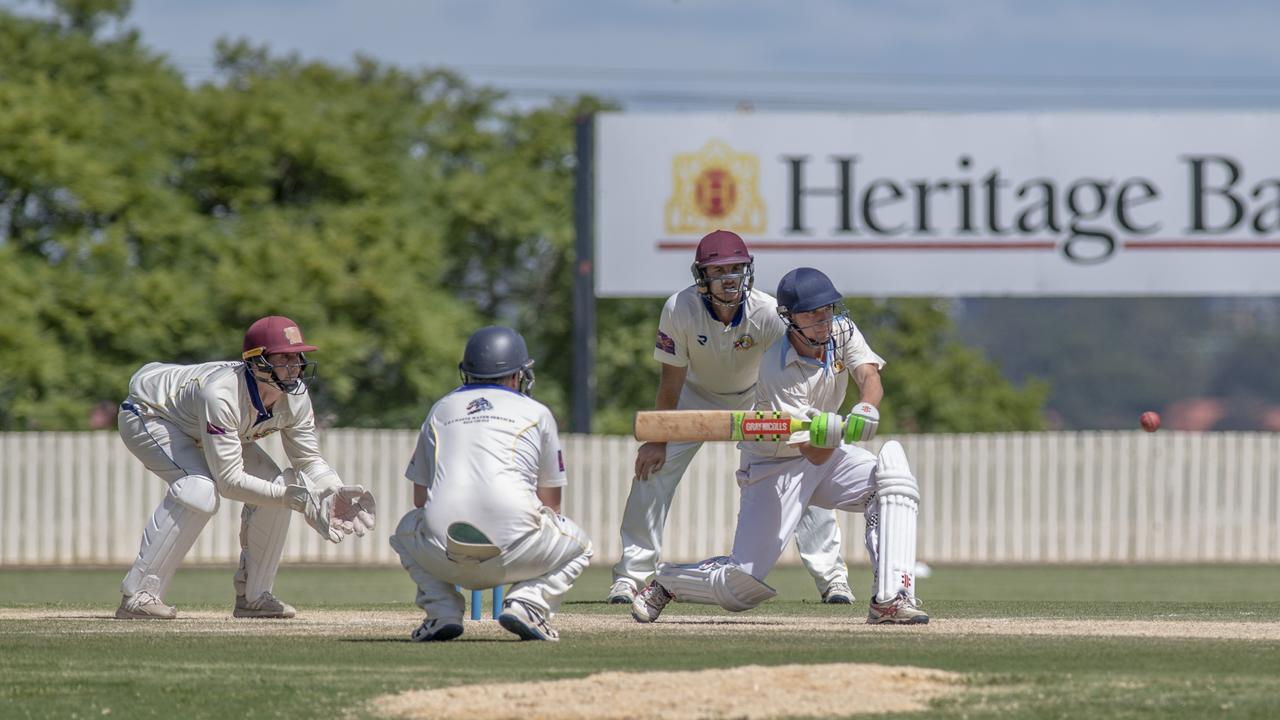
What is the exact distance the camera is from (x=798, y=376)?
9.88 meters

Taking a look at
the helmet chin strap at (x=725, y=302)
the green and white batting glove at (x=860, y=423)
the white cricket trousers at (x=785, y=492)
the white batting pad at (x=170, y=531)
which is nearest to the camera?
the green and white batting glove at (x=860, y=423)

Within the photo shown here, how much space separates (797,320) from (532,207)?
2027 cm

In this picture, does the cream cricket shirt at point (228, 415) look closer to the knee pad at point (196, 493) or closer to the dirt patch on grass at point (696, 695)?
the knee pad at point (196, 493)

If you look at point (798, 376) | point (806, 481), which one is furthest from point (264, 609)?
point (798, 376)

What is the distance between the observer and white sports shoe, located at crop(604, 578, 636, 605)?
12.1 m

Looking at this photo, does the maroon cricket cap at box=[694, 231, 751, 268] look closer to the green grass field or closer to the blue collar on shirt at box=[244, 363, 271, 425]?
the green grass field

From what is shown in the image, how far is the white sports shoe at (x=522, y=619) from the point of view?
8664 millimetres

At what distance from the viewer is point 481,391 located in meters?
8.73

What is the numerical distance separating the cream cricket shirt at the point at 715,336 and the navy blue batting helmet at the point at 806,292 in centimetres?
166

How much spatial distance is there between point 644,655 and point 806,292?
7.06 ft

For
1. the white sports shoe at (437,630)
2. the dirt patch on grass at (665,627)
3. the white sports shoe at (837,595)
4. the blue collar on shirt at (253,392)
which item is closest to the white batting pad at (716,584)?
the dirt patch on grass at (665,627)

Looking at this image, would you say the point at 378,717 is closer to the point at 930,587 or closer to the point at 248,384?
the point at 248,384

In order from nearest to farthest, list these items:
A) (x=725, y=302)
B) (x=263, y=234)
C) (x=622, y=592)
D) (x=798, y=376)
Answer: (x=798, y=376), (x=725, y=302), (x=622, y=592), (x=263, y=234)

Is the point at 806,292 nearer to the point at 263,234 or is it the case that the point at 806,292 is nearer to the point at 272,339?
the point at 272,339
